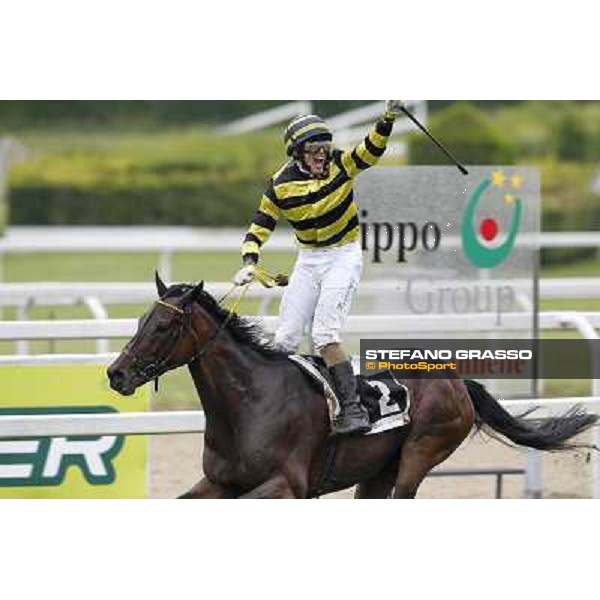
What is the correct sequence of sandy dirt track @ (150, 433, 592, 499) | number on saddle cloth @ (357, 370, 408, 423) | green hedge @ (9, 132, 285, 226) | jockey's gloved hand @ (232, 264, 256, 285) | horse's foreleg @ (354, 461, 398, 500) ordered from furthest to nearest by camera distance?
green hedge @ (9, 132, 285, 226)
sandy dirt track @ (150, 433, 592, 499)
horse's foreleg @ (354, 461, 398, 500)
number on saddle cloth @ (357, 370, 408, 423)
jockey's gloved hand @ (232, 264, 256, 285)

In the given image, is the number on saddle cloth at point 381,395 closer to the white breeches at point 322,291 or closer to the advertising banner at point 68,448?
the white breeches at point 322,291

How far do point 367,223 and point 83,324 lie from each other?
48.4 inches

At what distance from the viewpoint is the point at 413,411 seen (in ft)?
18.2

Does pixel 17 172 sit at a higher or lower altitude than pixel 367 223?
higher

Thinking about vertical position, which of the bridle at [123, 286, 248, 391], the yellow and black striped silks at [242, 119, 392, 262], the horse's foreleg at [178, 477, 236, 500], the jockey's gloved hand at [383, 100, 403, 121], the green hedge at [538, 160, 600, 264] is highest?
the green hedge at [538, 160, 600, 264]

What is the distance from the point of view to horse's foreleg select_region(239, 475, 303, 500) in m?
5.03

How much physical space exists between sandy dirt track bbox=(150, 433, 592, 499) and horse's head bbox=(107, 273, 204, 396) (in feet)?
4.76

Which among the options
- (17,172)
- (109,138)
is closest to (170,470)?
(109,138)

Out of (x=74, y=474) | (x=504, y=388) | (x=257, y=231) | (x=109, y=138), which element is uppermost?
(x=109, y=138)

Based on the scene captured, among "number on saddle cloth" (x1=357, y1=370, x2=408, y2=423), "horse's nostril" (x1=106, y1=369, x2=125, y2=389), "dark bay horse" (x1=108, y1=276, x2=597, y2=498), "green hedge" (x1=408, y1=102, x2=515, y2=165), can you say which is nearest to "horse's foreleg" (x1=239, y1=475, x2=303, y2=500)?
"dark bay horse" (x1=108, y1=276, x2=597, y2=498)

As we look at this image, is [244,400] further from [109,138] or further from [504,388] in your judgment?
[109,138]

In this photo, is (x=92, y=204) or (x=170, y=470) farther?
(x=92, y=204)

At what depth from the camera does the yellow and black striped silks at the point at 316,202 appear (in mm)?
5199

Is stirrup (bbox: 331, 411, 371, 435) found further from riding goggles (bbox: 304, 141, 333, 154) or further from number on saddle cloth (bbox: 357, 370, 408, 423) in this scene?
riding goggles (bbox: 304, 141, 333, 154)
